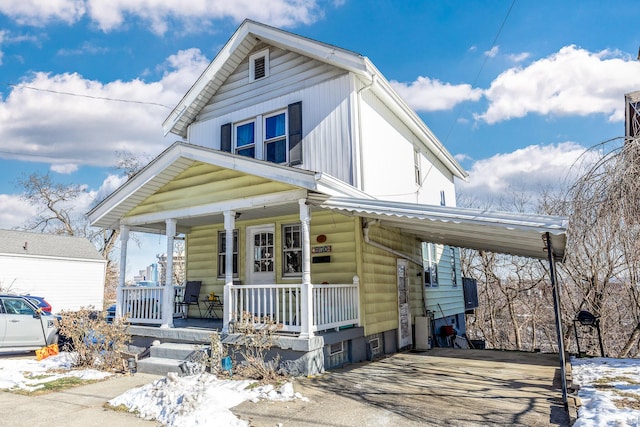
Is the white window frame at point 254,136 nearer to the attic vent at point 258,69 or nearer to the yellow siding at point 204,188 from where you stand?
the attic vent at point 258,69

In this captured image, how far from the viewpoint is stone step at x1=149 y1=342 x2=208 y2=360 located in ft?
25.2

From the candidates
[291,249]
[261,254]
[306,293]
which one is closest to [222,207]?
[291,249]

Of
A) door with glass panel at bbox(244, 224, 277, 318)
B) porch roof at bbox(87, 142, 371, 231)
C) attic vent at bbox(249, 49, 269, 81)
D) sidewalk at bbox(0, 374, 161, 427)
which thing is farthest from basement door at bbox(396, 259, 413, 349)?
attic vent at bbox(249, 49, 269, 81)

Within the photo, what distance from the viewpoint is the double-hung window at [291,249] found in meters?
9.53

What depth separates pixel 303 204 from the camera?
7.44m

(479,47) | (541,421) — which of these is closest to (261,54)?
(479,47)

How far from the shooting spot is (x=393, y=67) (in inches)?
476

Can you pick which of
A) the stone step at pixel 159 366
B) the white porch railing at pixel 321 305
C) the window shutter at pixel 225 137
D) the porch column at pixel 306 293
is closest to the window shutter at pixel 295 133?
the window shutter at pixel 225 137

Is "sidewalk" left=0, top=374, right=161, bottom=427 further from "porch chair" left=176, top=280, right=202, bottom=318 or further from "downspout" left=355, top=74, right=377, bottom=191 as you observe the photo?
"downspout" left=355, top=74, right=377, bottom=191

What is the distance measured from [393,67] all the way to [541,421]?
33.3ft

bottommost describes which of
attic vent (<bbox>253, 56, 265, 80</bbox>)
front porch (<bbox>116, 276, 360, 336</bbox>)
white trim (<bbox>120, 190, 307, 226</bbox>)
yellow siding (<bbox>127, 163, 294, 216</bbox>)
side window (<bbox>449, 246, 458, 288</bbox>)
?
front porch (<bbox>116, 276, 360, 336</bbox>)

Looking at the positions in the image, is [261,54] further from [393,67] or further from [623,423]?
[623,423]

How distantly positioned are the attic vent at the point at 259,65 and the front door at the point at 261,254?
14.1 ft

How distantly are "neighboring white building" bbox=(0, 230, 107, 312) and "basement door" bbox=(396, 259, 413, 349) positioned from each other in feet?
58.0
